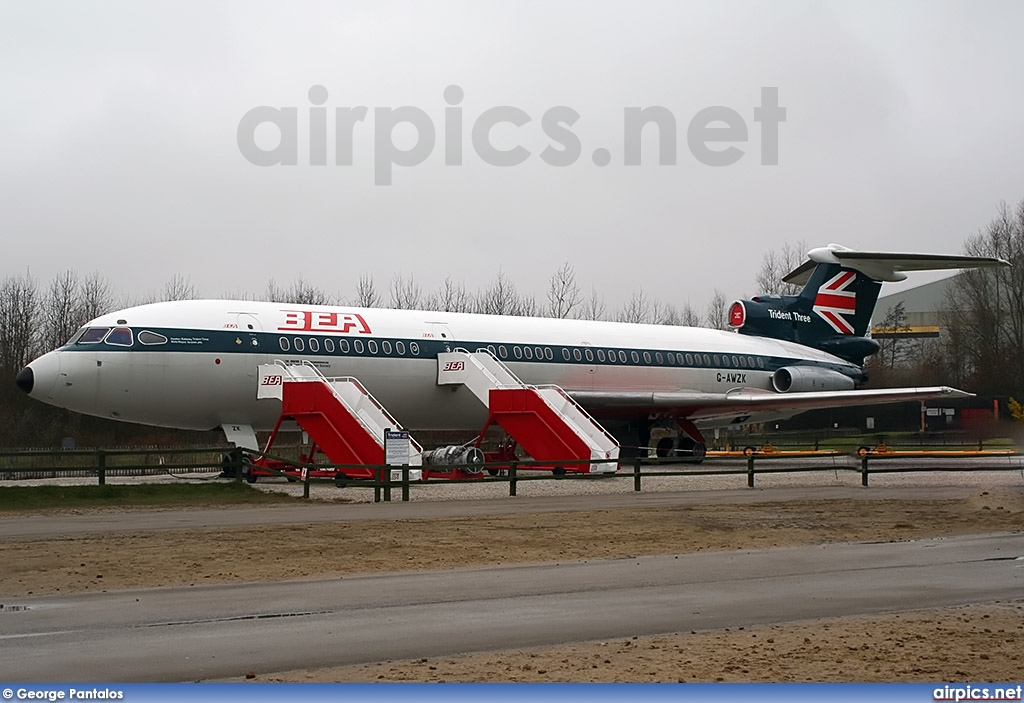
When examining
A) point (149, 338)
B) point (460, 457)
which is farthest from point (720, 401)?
point (149, 338)

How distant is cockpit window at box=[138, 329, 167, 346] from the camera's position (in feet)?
91.8

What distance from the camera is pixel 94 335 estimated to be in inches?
1104

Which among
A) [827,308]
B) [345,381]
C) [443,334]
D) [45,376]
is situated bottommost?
[345,381]

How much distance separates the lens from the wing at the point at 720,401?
36938mm

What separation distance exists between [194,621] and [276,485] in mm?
17605

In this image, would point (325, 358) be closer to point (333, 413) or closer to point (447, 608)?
point (333, 413)

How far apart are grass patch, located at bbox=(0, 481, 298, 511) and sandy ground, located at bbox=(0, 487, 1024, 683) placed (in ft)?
19.8

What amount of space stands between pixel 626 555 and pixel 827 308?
3337 cm

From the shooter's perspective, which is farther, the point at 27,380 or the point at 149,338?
the point at 149,338

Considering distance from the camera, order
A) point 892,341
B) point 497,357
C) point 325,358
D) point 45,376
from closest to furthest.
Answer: point 45,376 → point 325,358 → point 497,357 → point 892,341

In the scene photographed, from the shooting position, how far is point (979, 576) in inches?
489

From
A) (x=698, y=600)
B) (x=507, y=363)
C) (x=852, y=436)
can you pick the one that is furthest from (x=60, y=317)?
(x=698, y=600)

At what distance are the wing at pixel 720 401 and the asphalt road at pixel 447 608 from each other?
74.9 feet

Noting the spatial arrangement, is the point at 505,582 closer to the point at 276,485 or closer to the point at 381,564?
the point at 381,564
